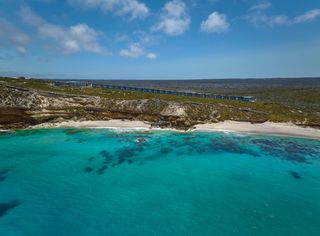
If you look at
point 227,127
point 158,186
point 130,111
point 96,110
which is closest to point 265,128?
point 227,127

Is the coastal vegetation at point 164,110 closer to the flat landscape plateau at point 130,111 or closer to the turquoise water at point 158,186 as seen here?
the flat landscape plateau at point 130,111

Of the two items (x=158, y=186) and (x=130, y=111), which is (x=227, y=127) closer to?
(x=130, y=111)

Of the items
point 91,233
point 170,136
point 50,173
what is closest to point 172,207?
point 91,233

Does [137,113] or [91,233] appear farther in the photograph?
[137,113]

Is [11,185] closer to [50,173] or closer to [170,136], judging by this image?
[50,173]

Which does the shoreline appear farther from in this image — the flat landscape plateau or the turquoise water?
the turquoise water

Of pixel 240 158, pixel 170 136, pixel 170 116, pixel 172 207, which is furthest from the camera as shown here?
pixel 170 116
